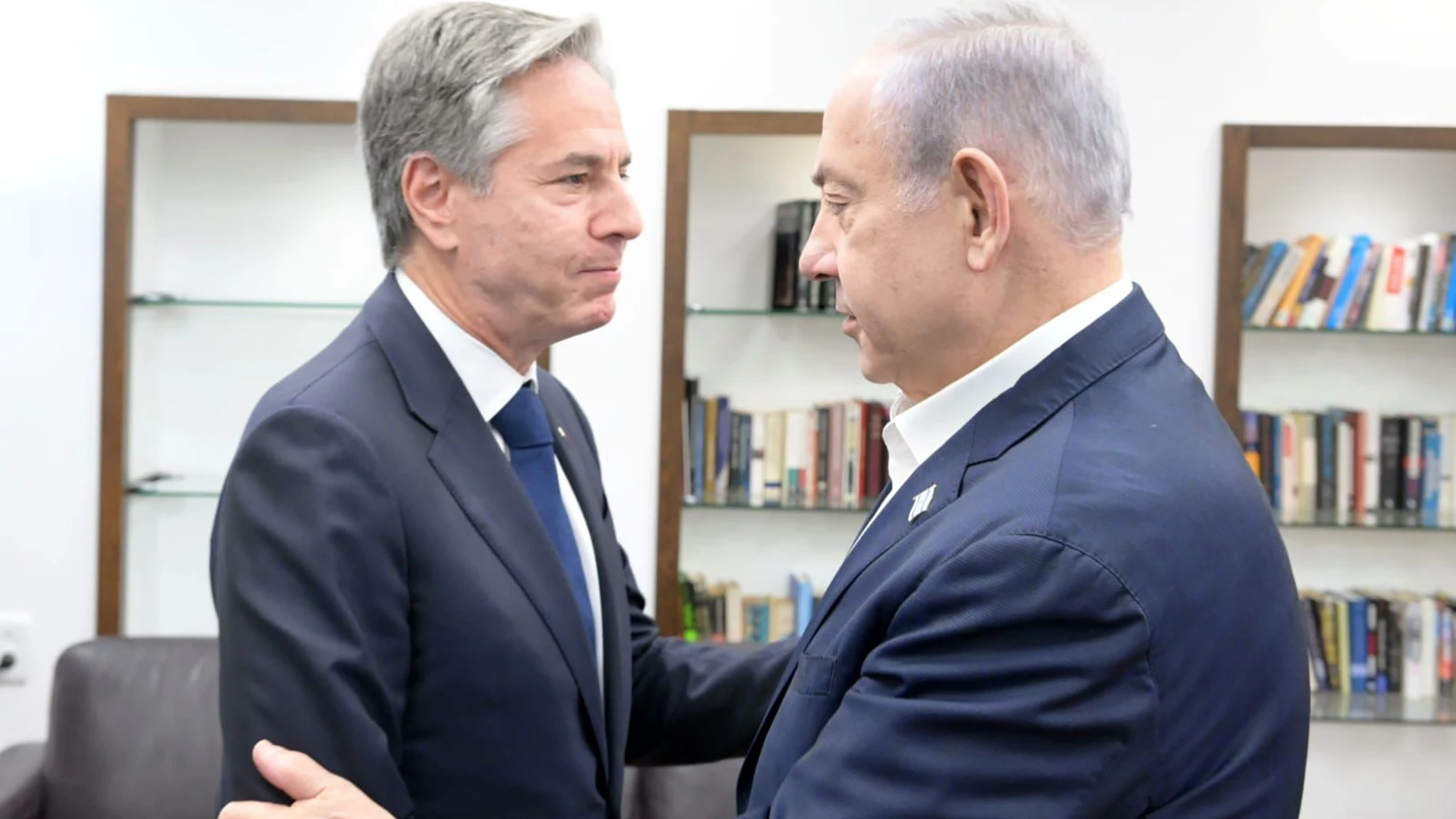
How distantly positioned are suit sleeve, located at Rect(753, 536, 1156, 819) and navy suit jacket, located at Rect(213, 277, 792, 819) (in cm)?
55

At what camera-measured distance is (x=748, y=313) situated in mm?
3627

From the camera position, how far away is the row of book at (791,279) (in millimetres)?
3566

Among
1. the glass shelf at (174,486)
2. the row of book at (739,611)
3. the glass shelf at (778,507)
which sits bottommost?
the row of book at (739,611)

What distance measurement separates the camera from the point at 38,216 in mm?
3467

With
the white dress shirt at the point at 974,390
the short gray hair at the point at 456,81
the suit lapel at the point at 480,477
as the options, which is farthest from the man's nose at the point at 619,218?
the white dress shirt at the point at 974,390

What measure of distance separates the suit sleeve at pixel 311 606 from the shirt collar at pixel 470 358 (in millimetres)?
245

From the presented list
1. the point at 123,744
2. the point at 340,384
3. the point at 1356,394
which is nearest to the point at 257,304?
the point at 123,744

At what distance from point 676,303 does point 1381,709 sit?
6.87 ft

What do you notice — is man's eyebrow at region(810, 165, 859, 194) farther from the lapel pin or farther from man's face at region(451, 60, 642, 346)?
man's face at region(451, 60, 642, 346)

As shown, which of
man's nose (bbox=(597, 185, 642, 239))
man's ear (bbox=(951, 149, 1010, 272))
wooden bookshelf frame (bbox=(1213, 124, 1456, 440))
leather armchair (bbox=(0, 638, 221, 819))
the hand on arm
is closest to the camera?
man's ear (bbox=(951, 149, 1010, 272))

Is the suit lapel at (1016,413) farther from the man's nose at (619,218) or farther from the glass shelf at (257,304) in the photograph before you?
the glass shelf at (257,304)

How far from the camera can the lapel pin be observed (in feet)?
3.77

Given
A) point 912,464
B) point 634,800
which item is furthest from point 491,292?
point 634,800

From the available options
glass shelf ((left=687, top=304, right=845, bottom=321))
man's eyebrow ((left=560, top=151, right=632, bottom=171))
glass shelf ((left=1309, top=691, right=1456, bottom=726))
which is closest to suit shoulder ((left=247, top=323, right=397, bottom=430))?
man's eyebrow ((left=560, top=151, right=632, bottom=171))
